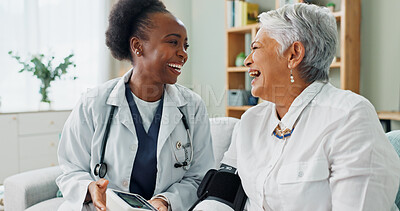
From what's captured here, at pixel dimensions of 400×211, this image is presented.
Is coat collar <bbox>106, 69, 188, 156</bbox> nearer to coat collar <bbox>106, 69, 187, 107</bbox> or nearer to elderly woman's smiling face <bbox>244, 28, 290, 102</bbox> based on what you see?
coat collar <bbox>106, 69, 187, 107</bbox>

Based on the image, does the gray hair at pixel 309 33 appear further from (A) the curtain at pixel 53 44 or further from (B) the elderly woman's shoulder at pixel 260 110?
(A) the curtain at pixel 53 44

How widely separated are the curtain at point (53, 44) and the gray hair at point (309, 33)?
9.87 feet

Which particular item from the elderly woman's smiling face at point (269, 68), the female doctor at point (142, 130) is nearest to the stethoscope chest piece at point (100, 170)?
the female doctor at point (142, 130)

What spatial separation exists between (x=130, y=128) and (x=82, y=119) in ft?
0.68

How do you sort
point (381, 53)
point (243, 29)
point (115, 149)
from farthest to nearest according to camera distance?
1. point (243, 29)
2. point (381, 53)
3. point (115, 149)

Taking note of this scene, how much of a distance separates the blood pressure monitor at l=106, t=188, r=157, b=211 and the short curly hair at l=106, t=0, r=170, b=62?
2.26ft

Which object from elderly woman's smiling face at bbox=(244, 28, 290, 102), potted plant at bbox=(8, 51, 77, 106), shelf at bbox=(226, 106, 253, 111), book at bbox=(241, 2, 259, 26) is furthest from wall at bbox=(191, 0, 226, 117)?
elderly woman's smiling face at bbox=(244, 28, 290, 102)

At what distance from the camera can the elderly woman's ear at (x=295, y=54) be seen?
1.13 m

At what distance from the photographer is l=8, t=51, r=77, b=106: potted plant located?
3387mm

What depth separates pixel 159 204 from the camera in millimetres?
1314

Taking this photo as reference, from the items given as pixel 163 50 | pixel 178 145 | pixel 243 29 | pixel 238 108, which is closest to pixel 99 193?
pixel 178 145

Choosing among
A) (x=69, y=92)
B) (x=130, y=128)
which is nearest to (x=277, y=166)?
(x=130, y=128)

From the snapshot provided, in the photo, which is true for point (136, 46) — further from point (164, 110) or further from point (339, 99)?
point (339, 99)

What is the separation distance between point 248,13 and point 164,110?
2.12 m
